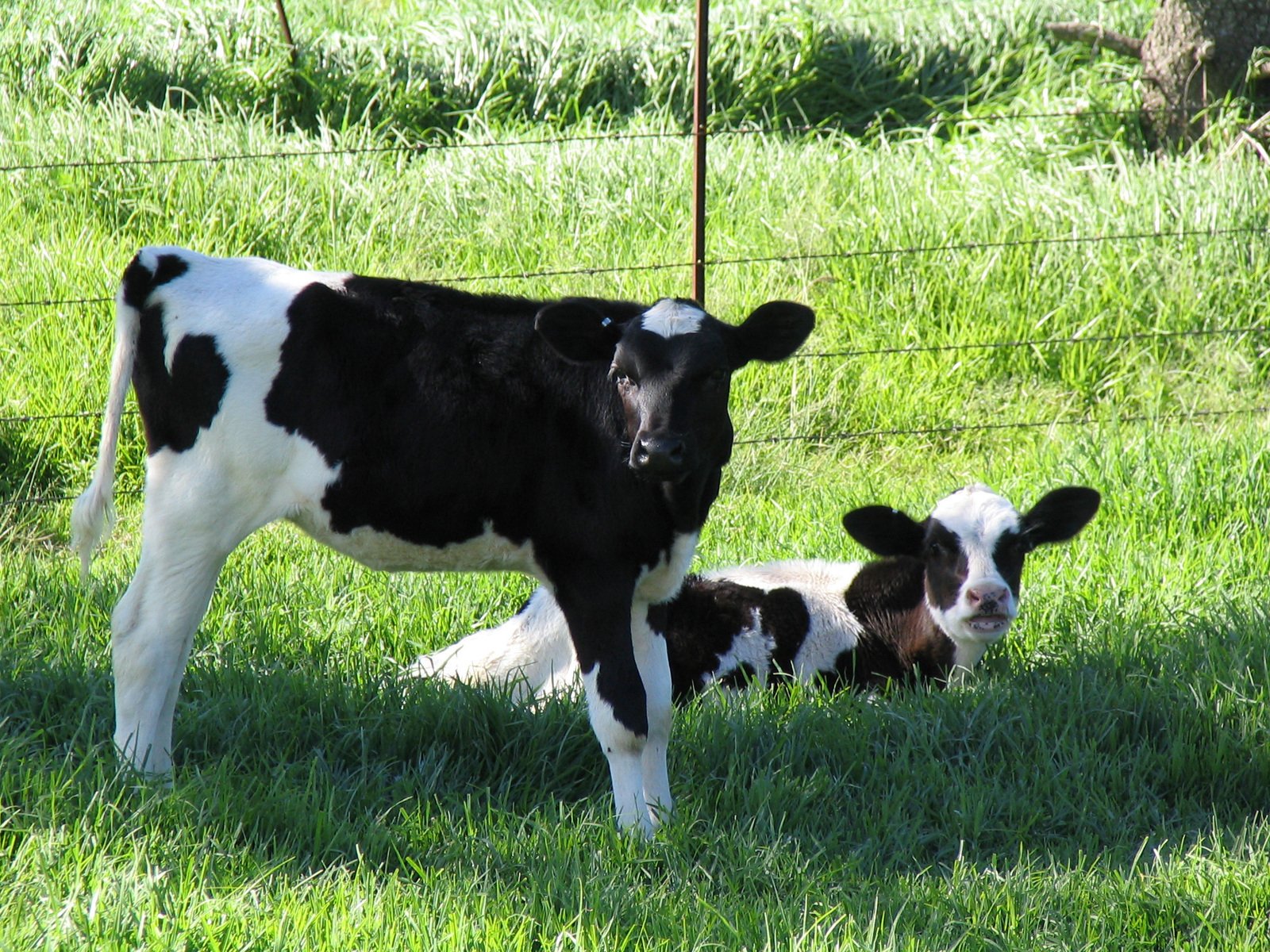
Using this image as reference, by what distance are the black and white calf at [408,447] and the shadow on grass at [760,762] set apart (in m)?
0.32

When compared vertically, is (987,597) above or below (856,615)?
above

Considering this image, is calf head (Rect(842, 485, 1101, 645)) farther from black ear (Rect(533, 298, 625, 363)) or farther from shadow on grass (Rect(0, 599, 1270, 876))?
black ear (Rect(533, 298, 625, 363))

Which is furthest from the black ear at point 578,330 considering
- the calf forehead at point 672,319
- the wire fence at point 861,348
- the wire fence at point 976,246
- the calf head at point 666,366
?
the wire fence at point 976,246

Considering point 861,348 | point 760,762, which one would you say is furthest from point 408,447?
point 861,348

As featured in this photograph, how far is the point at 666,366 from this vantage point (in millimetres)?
3924

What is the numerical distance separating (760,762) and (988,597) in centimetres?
108

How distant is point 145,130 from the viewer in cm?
897

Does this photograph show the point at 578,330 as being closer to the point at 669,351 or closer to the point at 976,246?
the point at 669,351

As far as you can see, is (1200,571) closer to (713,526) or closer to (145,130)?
(713,526)

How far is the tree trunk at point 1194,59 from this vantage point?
989 centimetres

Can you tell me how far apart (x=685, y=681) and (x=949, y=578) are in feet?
3.51

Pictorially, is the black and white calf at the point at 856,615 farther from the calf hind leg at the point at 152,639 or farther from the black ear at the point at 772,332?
the black ear at the point at 772,332

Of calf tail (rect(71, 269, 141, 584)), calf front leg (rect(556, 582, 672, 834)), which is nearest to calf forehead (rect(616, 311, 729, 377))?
calf front leg (rect(556, 582, 672, 834))

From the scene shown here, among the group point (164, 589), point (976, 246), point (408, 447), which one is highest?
point (408, 447)
